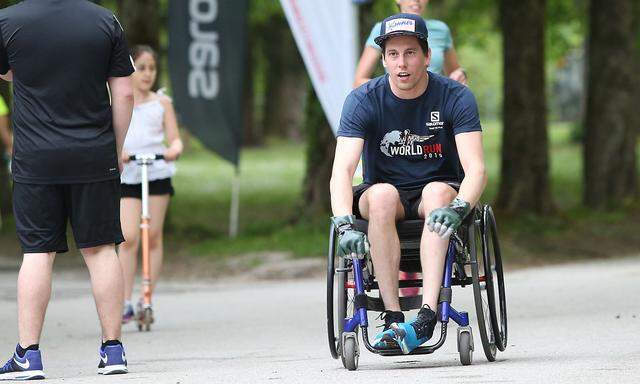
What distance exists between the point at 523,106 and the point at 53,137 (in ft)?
49.9

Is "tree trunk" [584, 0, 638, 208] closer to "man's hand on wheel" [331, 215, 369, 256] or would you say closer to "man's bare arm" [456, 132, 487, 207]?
"man's bare arm" [456, 132, 487, 207]

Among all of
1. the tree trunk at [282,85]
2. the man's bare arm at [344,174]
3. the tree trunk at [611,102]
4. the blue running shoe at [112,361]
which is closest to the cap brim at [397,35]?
the man's bare arm at [344,174]

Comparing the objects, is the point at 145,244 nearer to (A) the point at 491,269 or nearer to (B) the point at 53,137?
(B) the point at 53,137

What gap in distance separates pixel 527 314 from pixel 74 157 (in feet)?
15.1

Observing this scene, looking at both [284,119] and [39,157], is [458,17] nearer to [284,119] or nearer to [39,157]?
[284,119]

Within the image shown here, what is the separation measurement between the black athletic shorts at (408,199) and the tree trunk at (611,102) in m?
15.7

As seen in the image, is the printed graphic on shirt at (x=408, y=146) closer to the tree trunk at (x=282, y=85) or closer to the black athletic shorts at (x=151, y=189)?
the black athletic shorts at (x=151, y=189)

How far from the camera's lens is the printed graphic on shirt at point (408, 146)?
7676 mm

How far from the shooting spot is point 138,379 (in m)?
7.10

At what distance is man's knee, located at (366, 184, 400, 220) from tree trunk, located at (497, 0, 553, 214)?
14.3m

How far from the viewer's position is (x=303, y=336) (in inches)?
395

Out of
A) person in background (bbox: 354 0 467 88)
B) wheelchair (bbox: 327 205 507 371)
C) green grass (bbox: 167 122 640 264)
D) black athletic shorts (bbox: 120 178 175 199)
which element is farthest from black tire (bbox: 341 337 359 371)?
green grass (bbox: 167 122 640 264)

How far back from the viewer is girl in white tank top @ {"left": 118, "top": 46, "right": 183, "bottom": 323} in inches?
432

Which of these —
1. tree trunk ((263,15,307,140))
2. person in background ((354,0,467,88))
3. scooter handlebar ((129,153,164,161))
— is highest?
person in background ((354,0,467,88))
